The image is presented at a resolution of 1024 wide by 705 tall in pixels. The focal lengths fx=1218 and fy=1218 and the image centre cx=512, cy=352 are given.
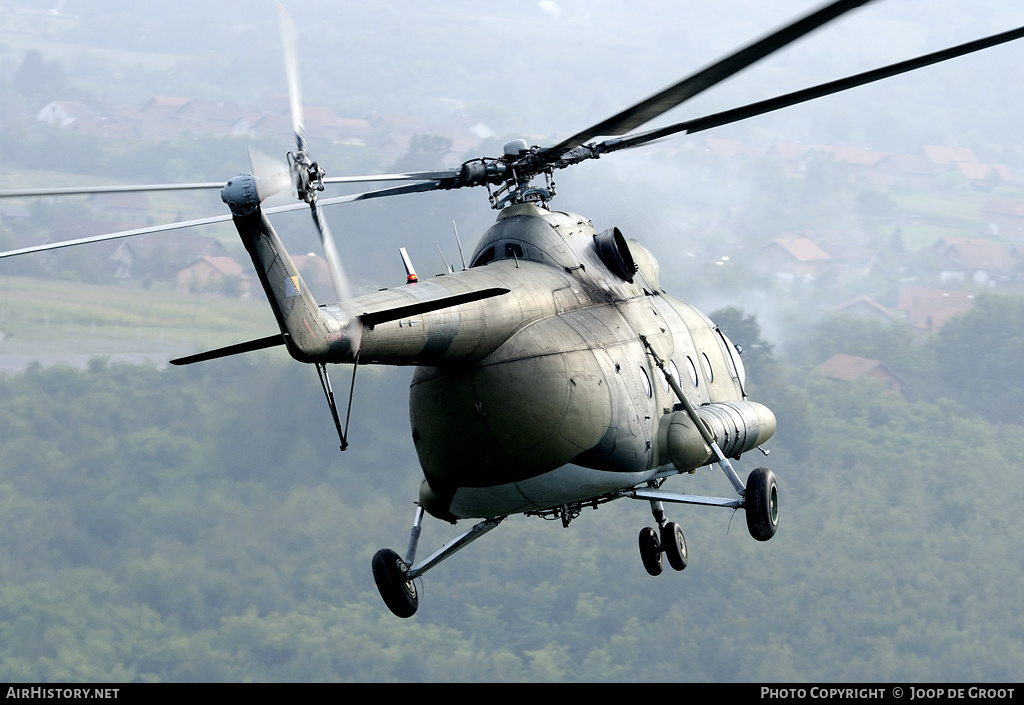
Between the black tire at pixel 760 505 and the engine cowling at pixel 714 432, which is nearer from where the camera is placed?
the black tire at pixel 760 505

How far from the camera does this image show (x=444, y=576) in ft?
284

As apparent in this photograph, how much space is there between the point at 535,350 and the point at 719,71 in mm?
4956

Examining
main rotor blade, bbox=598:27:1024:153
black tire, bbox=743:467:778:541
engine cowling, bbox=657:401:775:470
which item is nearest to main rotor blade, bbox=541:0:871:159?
main rotor blade, bbox=598:27:1024:153

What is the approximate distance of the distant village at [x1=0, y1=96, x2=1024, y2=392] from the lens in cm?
10438

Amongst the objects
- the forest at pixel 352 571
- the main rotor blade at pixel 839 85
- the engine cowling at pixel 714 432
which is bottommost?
the forest at pixel 352 571

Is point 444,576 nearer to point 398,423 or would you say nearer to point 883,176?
point 398,423

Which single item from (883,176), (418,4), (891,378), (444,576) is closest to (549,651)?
(444,576)

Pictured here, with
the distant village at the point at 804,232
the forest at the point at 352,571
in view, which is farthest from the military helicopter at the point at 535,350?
the distant village at the point at 804,232

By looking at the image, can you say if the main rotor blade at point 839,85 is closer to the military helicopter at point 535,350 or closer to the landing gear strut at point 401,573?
the military helicopter at point 535,350

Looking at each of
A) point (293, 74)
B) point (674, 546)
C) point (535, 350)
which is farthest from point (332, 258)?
point (674, 546)

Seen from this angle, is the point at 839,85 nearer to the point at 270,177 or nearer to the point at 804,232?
the point at 270,177

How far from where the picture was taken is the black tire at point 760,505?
50.3 ft

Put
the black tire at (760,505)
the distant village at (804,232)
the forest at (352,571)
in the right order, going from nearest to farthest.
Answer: the black tire at (760,505), the forest at (352,571), the distant village at (804,232)

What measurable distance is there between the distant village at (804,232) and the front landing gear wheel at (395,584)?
80.1m
